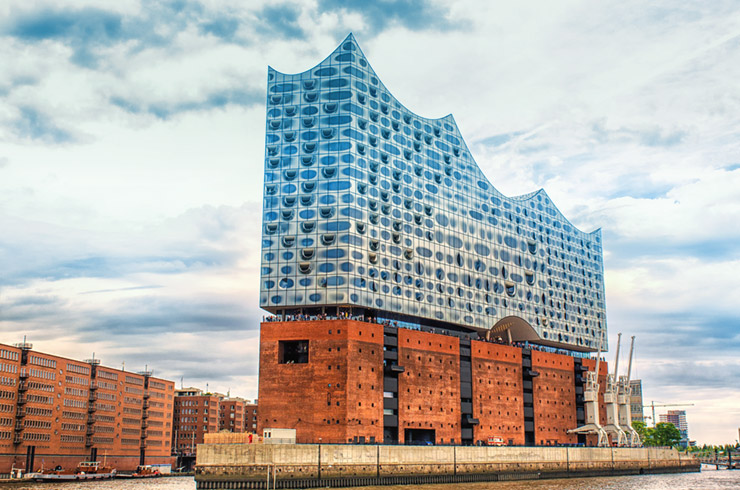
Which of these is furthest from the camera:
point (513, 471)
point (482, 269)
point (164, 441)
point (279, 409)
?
point (164, 441)

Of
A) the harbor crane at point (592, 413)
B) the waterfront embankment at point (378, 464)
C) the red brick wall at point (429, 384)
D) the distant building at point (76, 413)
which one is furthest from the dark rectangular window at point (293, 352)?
the harbor crane at point (592, 413)

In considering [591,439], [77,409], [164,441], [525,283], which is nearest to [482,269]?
[525,283]

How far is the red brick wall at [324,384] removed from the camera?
88.8 metres

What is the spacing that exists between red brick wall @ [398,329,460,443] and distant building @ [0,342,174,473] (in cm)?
5574

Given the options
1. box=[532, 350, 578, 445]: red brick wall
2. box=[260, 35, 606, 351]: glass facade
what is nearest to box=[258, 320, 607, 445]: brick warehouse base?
box=[532, 350, 578, 445]: red brick wall

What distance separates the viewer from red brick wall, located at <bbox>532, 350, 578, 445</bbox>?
12262cm

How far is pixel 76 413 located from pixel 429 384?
6249cm

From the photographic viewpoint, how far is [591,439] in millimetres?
133625

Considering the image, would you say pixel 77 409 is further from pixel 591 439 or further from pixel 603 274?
pixel 603 274

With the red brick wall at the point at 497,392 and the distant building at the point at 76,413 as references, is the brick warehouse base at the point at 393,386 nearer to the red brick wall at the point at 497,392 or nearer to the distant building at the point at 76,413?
the red brick wall at the point at 497,392

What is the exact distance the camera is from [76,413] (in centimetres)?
12875

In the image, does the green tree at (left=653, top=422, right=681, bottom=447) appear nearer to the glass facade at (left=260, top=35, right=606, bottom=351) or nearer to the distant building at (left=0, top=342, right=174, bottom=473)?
the glass facade at (left=260, top=35, right=606, bottom=351)

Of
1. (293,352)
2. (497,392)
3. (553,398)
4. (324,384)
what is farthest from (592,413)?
(293,352)

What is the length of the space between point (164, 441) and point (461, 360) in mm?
77783
